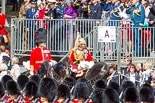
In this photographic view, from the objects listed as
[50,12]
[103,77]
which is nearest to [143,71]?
[103,77]

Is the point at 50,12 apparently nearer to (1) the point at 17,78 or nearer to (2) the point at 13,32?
(2) the point at 13,32

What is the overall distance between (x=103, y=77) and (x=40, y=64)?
2.03 meters

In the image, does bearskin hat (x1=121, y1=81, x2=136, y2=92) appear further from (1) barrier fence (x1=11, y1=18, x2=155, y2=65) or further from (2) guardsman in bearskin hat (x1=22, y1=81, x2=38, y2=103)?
(1) barrier fence (x1=11, y1=18, x2=155, y2=65)

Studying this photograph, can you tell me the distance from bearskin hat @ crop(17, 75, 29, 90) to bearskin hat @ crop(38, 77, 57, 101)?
4.31 ft

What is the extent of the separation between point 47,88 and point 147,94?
301 cm

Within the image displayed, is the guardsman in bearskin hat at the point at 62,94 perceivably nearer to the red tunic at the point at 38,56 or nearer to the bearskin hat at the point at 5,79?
the bearskin hat at the point at 5,79

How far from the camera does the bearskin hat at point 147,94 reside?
20.2 metres

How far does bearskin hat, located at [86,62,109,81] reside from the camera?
2375 centimetres

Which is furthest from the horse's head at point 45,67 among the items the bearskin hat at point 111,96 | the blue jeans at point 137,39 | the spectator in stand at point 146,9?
the spectator in stand at point 146,9

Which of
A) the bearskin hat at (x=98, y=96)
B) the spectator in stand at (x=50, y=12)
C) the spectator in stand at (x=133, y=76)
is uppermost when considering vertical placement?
the spectator in stand at (x=50, y=12)

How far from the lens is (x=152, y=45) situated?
2659 centimetres

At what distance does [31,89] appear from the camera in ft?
73.7

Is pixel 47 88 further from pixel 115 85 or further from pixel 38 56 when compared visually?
pixel 38 56

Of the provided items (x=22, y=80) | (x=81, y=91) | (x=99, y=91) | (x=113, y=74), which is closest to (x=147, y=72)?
(x=113, y=74)
